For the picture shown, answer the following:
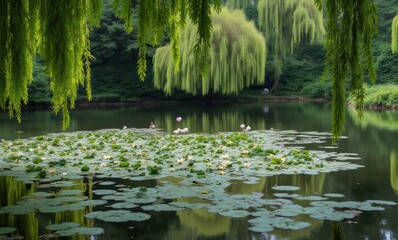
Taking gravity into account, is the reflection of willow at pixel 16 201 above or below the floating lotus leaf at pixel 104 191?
below

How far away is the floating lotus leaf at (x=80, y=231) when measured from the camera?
310 cm

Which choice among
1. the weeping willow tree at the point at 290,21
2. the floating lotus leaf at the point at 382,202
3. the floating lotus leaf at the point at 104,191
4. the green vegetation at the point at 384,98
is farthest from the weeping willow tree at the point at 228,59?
the floating lotus leaf at the point at 382,202

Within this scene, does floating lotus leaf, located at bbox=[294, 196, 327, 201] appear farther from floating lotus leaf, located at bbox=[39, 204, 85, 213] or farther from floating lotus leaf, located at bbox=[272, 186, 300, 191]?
floating lotus leaf, located at bbox=[39, 204, 85, 213]

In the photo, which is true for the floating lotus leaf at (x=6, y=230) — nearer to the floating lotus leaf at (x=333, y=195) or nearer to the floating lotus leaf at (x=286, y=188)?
the floating lotus leaf at (x=286, y=188)

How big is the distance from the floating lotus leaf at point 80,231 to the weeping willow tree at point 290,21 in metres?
22.3

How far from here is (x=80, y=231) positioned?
10.3ft

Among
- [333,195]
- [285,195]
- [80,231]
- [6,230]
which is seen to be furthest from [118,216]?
[333,195]

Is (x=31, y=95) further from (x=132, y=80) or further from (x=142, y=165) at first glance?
(x=142, y=165)

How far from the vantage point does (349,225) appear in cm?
331

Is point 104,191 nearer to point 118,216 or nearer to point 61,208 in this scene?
point 61,208

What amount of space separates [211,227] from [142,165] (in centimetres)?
247

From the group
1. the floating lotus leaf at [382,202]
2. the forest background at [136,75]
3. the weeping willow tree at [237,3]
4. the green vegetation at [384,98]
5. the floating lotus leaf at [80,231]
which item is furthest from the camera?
the weeping willow tree at [237,3]

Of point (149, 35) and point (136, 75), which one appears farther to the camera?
point (136, 75)

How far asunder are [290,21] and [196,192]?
21.8 meters
